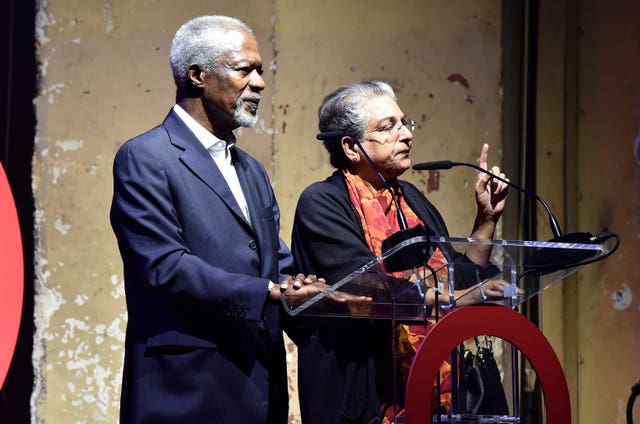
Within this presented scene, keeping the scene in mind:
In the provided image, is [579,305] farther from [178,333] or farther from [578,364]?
[178,333]

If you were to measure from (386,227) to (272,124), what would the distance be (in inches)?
51.4

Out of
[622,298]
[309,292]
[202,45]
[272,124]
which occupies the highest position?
[272,124]

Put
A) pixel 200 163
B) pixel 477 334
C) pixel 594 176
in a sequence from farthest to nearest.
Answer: pixel 594 176, pixel 200 163, pixel 477 334

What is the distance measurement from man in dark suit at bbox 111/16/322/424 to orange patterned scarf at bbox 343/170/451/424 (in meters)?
0.30

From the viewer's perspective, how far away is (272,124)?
394 cm

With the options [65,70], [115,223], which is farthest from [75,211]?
[115,223]

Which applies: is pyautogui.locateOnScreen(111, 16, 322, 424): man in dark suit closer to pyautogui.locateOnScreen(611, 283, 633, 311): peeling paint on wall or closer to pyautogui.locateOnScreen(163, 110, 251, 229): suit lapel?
pyautogui.locateOnScreen(163, 110, 251, 229): suit lapel

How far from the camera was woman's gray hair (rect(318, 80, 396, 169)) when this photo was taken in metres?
2.93

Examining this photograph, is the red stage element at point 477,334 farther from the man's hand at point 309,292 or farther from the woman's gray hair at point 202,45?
the woman's gray hair at point 202,45

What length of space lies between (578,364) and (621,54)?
1278mm

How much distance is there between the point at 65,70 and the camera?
12.5 feet

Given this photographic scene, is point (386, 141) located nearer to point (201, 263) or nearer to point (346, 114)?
point (346, 114)

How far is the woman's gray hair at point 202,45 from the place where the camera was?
254cm

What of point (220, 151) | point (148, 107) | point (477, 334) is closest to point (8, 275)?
point (220, 151)
